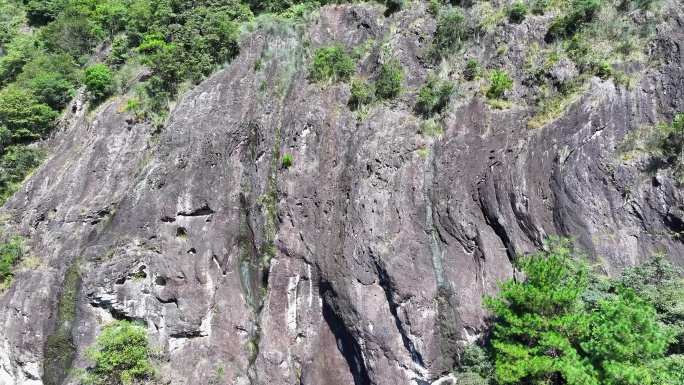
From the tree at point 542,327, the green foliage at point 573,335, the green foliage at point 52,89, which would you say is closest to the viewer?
the green foliage at point 573,335

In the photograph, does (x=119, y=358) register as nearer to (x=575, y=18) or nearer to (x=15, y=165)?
(x=15, y=165)

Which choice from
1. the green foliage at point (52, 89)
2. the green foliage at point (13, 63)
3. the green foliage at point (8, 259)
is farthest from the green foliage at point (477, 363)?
the green foliage at point (13, 63)

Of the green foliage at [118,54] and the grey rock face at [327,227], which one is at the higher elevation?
the green foliage at [118,54]

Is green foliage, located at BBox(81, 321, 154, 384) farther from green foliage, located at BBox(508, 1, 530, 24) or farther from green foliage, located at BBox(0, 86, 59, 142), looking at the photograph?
green foliage, located at BBox(508, 1, 530, 24)

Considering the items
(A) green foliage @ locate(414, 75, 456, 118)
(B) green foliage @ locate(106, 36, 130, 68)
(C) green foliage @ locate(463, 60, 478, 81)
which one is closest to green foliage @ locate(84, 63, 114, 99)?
(B) green foliage @ locate(106, 36, 130, 68)

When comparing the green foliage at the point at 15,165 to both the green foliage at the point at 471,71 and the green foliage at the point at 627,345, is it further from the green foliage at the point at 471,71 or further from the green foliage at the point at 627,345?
the green foliage at the point at 627,345

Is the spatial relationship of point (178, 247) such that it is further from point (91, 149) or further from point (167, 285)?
point (91, 149)

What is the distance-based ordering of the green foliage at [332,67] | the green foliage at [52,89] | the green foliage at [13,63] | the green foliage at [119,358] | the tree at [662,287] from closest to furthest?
the tree at [662,287]
the green foliage at [119,358]
the green foliage at [332,67]
the green foliage at [52,89]
the green foliage at [13,63]
